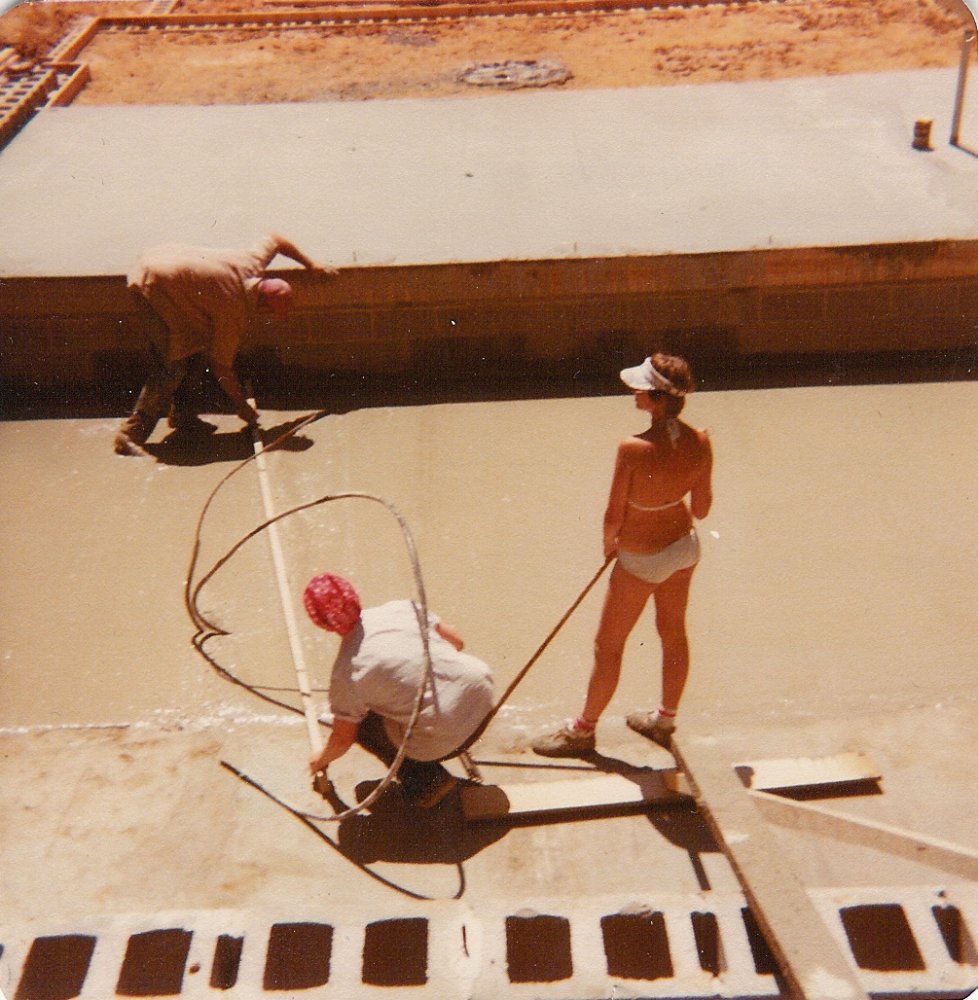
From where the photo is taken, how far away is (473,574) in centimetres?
464

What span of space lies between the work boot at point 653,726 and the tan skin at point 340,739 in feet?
2.62

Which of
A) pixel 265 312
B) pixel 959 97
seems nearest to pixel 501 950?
pixel 265 312

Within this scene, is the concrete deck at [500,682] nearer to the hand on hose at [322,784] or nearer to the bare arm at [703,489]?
the hand on hose at [322,784]

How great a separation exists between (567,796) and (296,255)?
3554 millimetres

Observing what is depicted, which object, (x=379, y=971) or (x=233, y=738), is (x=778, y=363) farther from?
(x=379, y=971)

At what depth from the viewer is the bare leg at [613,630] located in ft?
11.3

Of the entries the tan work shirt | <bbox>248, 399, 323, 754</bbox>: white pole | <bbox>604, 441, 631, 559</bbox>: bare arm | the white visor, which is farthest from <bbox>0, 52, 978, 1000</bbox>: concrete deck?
the white visor

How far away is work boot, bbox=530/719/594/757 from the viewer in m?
3.67

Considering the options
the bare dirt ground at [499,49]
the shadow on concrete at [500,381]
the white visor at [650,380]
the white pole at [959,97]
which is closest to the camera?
the white visor at [650,380]

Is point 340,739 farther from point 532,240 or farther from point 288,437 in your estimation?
point 532,240

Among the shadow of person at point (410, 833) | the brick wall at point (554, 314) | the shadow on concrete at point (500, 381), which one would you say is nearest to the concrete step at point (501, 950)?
the shadow of person at point (410, 833)

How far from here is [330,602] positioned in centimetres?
313

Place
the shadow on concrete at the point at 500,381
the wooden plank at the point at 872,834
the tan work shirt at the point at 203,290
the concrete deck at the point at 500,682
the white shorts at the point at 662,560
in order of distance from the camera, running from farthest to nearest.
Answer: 1. the shadow on concrete at the point at 500,381
2. the tan work shirt at the point at 203,290
3. the white shorts at the point at 662,560
4. the wooden plank at the point at 872,834
5. the concrete deck at the point at 500,682

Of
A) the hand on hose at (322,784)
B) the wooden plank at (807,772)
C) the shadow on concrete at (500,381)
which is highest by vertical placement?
the hand on hose at (322,784)
